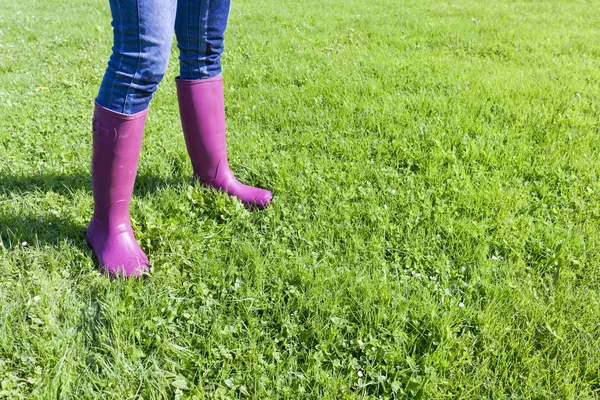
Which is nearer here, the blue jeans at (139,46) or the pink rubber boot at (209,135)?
the blue jeans at (139,46)

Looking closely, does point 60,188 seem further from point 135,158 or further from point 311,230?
point 311,230

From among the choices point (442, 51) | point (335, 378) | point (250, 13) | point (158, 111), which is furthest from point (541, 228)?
point (250, 13)

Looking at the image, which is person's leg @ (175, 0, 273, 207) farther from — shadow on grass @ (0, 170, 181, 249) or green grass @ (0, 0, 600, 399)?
shadow on grass @ (0, 170, 181, 249)

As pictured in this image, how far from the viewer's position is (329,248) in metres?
2.12

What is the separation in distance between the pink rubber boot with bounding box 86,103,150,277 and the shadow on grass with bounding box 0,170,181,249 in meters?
0.20

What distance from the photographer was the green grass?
1.53 meters

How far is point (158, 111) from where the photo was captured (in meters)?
3.60

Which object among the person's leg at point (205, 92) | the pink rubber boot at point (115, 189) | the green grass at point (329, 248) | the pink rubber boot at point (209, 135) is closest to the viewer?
the green grass at point (329, 248)

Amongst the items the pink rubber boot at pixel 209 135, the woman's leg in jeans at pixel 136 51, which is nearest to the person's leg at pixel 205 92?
the pink rubber boot at pixel 209 135

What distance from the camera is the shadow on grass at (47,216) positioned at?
2.10m

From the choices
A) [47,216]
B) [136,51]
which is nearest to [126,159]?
[136,51]

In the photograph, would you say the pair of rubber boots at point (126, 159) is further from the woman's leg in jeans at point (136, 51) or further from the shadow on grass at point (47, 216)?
the shadow on grass at point (47, 216)

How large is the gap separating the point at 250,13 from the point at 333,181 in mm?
6259

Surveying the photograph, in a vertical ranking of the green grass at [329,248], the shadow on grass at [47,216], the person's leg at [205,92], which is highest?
the person's leg at [205,92]
